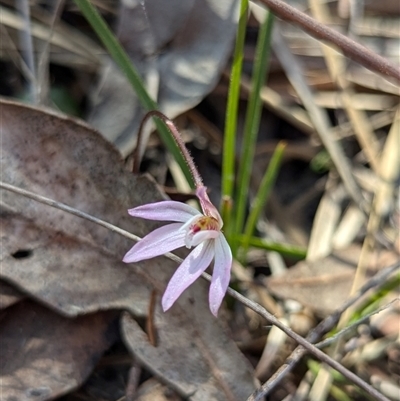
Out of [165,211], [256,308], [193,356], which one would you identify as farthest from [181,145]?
[193,356]

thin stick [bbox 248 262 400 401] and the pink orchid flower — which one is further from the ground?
the pink orchid flower

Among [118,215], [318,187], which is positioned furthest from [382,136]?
[118,215]

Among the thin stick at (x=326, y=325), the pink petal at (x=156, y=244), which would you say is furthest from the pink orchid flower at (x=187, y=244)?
the thin stick at (x=326, y=325)

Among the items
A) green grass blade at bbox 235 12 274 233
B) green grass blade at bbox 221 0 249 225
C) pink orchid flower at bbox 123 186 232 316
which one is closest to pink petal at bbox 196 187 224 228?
pink orchid flower at bbox 123 186 232 316

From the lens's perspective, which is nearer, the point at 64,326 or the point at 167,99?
the point at 64,326

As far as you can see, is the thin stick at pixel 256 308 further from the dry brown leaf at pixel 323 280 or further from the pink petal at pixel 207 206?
the dry brown leaf at pixel 323 280

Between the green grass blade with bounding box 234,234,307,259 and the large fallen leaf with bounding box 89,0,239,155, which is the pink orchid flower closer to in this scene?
the green grass blade with bounding box 234,234,307,259

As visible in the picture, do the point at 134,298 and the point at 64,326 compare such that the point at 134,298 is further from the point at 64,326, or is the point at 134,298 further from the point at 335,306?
the point at 335,306
